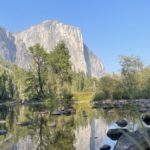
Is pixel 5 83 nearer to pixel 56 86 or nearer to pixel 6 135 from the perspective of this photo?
pixel 56 86

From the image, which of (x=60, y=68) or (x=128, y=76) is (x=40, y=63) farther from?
(x=128, y=76)

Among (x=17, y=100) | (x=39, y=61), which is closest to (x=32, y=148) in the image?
(x=39, y=61)

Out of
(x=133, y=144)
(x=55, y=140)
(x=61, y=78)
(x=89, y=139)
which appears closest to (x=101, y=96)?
(x=61, y=78)

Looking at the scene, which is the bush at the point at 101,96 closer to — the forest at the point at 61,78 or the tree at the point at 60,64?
the forest at the point at 61,78

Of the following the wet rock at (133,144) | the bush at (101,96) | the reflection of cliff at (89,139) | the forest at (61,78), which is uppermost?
the forest at (61,78)

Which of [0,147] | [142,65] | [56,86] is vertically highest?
[142,65]

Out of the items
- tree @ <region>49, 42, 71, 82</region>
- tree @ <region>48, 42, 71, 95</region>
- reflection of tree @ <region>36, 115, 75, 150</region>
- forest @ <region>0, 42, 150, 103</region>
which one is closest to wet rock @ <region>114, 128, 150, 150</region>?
reflection of tree @ <region>36, 115, 75, 150</region>

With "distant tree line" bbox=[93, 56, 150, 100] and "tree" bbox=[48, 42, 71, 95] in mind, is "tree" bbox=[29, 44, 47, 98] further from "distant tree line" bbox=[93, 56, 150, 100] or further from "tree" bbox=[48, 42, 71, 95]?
"distant tree line" bbox=[93, 56, 150, 100]

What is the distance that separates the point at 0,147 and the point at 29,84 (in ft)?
→ 284

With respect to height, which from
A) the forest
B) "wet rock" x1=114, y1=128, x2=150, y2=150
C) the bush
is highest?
the forest

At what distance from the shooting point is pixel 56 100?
3590 inches

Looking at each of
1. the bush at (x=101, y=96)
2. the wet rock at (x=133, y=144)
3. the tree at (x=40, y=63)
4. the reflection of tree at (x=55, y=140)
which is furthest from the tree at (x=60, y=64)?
the wet rock at (x=133, y=144)

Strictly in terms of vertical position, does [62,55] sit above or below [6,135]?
above

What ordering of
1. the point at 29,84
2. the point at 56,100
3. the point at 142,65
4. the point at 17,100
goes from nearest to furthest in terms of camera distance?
the point at 56,100
the point at 29,84
the point at 142,65
the point at 17,100
